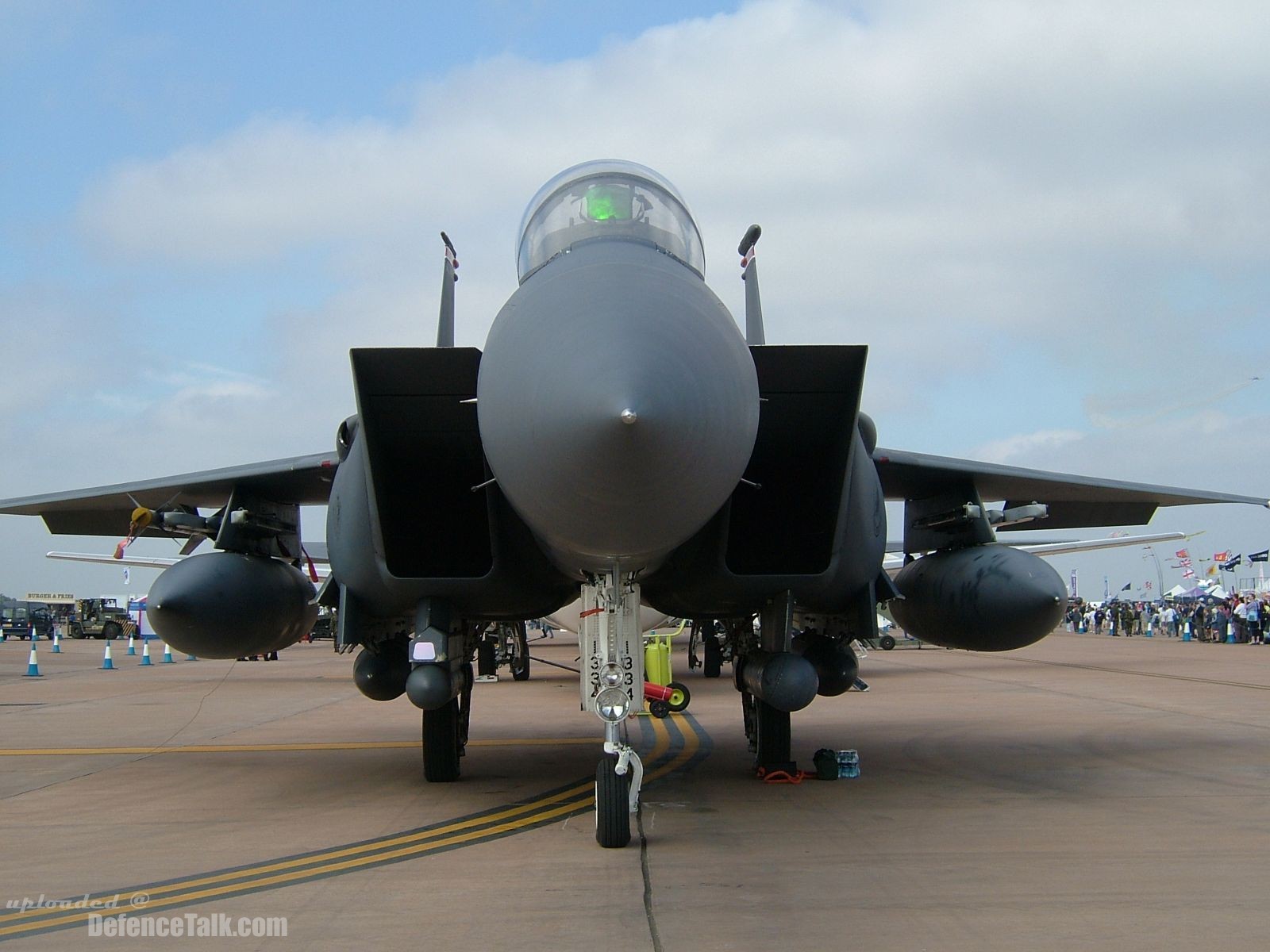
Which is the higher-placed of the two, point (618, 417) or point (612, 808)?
point (618, 417)

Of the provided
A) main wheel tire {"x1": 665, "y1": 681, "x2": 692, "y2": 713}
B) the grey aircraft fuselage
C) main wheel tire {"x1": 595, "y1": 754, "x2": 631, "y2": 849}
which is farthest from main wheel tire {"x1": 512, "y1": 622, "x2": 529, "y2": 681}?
main wheel tire {"x1": 595, "y1": 754, "x2": 631, "y2": 849}

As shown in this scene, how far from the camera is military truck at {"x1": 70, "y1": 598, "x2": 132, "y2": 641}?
45562 millimetres

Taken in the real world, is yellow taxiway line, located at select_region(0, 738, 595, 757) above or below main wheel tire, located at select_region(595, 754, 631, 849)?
below

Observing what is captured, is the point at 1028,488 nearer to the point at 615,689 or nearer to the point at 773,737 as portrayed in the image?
the point at 773,737

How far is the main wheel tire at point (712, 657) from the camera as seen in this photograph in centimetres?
1834

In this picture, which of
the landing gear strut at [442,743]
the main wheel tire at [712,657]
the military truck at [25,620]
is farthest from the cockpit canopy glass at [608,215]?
the military truck at [25,620]

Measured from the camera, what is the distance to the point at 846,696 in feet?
54.0

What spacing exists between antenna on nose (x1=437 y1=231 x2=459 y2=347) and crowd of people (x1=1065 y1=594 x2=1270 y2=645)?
22.4 m

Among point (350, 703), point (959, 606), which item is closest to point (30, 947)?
point (959, 606)

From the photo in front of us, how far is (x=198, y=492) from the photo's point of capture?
9125 millimetres

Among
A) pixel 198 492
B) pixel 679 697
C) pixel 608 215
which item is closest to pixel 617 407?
pixel 608 215

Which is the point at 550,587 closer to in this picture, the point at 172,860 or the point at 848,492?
the point at 848,492

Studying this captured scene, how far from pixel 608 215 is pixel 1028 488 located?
536 cm

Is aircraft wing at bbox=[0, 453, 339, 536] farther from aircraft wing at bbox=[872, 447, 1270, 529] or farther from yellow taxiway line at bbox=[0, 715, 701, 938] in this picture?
aircraft wing at bbox=[872, 447, 1270, 529]
